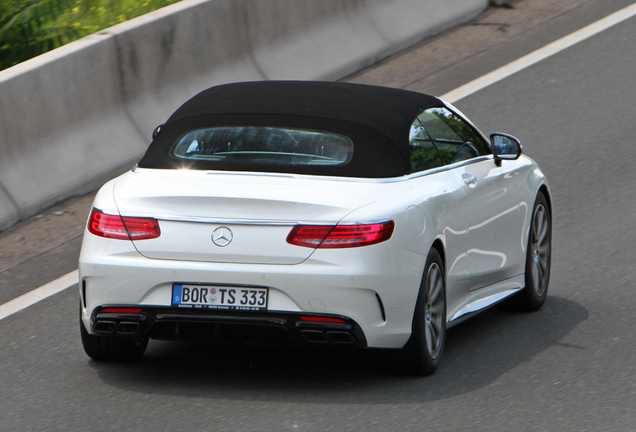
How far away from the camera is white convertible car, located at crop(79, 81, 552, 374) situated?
5551mm

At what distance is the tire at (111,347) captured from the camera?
6285mm

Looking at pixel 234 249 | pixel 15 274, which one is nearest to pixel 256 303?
pixel 234 249

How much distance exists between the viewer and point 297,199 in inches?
219

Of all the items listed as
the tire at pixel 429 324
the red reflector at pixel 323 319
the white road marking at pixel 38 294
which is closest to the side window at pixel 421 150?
the tire at pixel 429 324

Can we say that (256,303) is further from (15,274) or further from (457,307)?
(15,274)

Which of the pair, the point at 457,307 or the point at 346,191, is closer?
the point at 346,191

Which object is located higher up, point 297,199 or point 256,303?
point 297,199

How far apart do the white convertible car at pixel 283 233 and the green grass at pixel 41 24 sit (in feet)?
18.5

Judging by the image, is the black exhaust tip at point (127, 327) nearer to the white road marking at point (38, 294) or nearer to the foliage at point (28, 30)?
the white road marking at point (38, 294)

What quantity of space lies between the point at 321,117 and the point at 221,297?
1.17 meters

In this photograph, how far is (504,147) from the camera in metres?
7.39

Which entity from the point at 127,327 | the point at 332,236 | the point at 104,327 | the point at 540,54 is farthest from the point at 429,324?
the point at 540,54

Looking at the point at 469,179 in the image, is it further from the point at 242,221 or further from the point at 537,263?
the point at 242,221

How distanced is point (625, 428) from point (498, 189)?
227 cm
